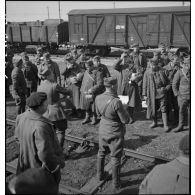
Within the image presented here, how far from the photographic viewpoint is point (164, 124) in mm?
7957

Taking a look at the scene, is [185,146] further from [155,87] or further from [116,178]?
[155,87]

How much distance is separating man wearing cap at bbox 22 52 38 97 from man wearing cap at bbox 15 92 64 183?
5.82 meters

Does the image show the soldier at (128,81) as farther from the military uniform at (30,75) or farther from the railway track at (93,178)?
the military uniform at (30,75)

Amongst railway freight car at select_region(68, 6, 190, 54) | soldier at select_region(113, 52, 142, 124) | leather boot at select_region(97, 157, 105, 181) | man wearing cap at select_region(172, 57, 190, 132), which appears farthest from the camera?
railway freight car at select_region(68, 6, 190, 54)

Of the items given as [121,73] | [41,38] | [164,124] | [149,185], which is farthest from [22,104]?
[41,38]

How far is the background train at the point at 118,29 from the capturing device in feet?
64.6

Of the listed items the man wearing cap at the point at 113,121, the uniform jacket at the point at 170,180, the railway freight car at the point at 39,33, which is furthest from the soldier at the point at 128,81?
the railway freight car at the point at 39,33

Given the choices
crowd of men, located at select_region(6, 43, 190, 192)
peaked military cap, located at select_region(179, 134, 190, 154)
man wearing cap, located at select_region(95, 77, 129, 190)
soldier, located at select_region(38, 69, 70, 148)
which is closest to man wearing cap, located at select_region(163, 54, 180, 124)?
crowd of men, located at select_region(6, 43, 190, 192)

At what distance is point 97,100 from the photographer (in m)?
5.26

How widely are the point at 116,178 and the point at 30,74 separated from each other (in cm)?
590

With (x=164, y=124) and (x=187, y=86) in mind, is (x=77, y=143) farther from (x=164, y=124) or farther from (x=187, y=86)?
(x=187, y=86)

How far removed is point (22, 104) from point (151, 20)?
14427 mm

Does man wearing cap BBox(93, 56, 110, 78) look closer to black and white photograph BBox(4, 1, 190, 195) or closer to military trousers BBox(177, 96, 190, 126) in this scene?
black and white photograph BBox(4, 1, 190, 195)

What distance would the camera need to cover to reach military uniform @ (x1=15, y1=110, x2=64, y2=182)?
3.93 meters
